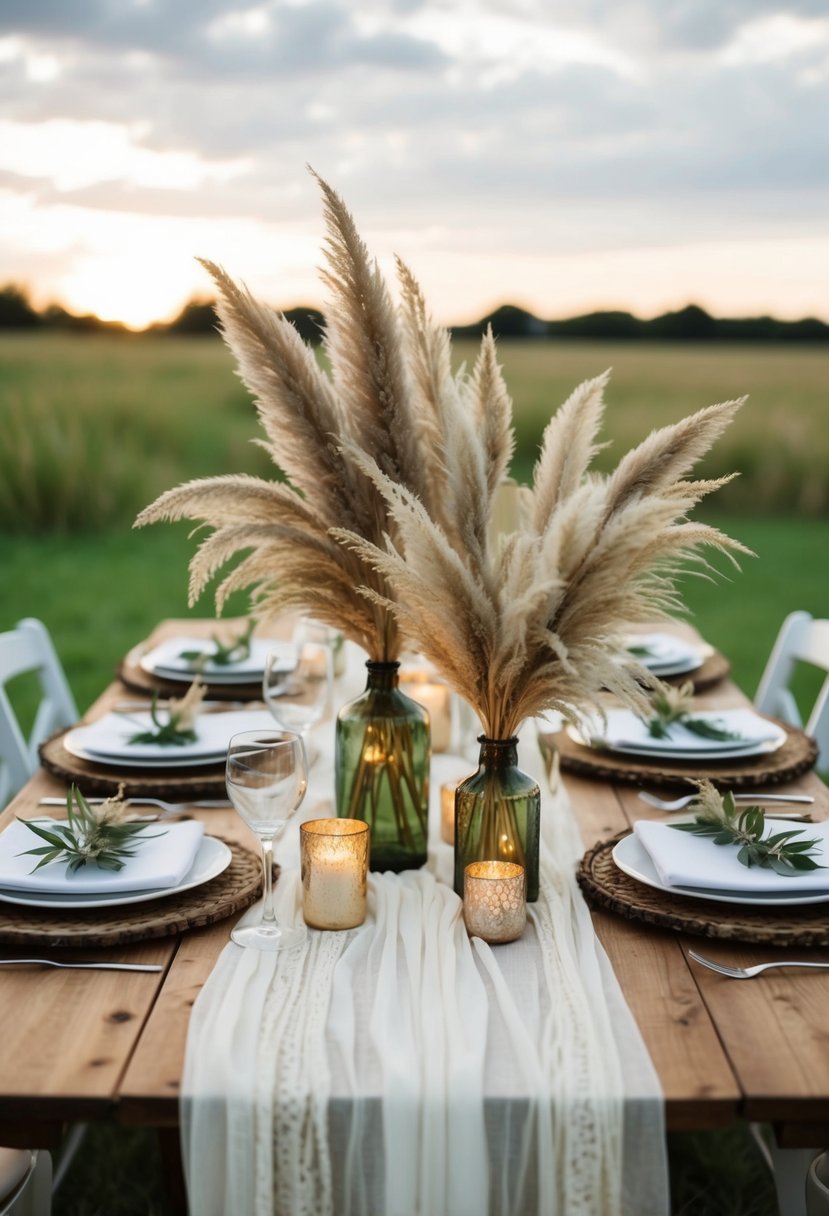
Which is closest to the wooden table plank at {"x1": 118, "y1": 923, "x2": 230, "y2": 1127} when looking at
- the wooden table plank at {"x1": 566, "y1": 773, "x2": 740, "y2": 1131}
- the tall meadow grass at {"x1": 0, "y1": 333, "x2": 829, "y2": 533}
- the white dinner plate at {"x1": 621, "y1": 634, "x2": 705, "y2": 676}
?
the wooden table plank at {"x1": 566, "y1": 773, "x2": 740, "y2": 1131}

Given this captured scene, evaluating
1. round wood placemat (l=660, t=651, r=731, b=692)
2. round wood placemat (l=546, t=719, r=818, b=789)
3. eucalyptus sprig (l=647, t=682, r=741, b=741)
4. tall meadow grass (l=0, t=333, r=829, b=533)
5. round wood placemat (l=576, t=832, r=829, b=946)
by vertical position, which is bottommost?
tall meadow grass (l=0, t=333, r=829, b=533)

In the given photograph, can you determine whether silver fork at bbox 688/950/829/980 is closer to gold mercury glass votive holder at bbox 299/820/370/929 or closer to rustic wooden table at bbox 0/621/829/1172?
rustic wooden table at bbox 0/621/829/1172

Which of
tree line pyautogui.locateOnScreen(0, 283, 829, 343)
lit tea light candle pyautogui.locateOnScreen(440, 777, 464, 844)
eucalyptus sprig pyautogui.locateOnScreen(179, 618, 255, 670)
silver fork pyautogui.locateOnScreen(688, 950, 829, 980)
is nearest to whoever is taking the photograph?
silver fork pyautogui.locateOnScreen(688, 950, 829, 980)

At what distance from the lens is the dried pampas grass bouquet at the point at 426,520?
1.26 m

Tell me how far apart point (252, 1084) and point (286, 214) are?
5.67 metres

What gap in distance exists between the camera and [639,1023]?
1.14m

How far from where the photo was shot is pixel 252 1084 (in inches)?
41.1

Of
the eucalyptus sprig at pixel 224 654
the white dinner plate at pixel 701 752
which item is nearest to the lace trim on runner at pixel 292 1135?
the white dinner plate at pixel 701 752

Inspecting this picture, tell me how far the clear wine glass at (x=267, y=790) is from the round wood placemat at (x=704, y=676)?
1.28 m

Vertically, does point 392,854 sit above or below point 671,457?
below

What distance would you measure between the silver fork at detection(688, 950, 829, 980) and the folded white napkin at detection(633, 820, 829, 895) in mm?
99

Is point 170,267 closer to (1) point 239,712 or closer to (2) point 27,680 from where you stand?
(2) point 27,680

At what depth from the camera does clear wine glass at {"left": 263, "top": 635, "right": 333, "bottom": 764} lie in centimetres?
173

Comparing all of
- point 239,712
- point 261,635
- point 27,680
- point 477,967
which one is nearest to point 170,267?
point 27,680
